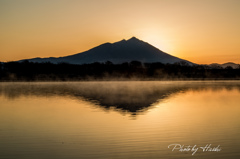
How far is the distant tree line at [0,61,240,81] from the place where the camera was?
148 m

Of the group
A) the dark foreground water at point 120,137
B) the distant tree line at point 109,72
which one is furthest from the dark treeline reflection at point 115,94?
the distant tree line at point 109,72

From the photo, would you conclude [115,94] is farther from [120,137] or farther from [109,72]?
[109,72]

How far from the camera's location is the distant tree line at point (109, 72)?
485ft

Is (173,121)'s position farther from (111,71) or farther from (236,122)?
(111,71)

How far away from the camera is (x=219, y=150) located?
11031 mm

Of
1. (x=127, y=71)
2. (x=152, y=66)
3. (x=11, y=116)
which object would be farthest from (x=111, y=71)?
(x=11, y=116)

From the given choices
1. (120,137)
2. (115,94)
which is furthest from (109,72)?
(120,137)

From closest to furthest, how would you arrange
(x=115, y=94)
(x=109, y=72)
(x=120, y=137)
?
(x=120, y=137)
(x=115, y=94)
(x=109, y=72)

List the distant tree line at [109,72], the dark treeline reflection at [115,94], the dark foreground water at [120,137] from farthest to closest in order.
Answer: the distant tree line at [109,72] < the dark treeline reflection at [115,94] < the dark foreground water at [120,137]

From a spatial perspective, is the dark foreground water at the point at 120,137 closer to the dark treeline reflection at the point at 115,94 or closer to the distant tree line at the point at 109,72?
the dark treeline reflection at the point at 115,94

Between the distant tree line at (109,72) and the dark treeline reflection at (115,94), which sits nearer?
the dark treeline reflection at (115,94)

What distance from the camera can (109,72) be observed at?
166 meters

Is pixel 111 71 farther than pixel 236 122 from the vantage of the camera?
Yes

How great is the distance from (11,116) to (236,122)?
14.7 metres
